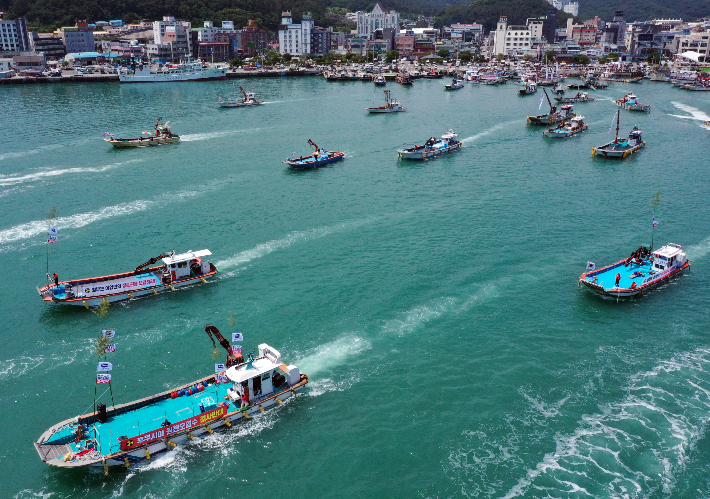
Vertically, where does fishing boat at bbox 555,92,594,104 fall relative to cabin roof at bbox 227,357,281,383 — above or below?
above

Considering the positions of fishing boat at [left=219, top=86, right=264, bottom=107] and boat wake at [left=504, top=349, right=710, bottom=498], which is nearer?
boat wake at [left=504, top=349, right=710, bottom=498]

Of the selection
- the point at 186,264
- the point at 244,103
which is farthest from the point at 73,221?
the point at 244,103

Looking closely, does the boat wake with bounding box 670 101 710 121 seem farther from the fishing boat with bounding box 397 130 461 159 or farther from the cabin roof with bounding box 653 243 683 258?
the cabin roof with bounding box 653 243 683 258

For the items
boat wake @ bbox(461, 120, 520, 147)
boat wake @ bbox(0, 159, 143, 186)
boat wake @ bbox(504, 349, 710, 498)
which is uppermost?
boat wake @ bbox(461, 120, 520, 147)

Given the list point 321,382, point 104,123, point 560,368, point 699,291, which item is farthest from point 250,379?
point 104,123

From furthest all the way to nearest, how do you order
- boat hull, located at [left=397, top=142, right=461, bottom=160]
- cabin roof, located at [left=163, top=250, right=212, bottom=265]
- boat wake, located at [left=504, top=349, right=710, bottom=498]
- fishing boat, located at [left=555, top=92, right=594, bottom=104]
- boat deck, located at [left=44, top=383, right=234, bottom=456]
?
fishing boat, located at [left=555, top=92, right=594, bottom=104] < boat hull, located at [left=397, top=142, right=461, bottom=160] < cabin roof, located at [left=163, top=250, right=212, bottom=265] < boat deck, located at [left=44, top=383, right=234, bottom=456] < boat wake, located at [left=504, top=349, right=710, bottom=498]

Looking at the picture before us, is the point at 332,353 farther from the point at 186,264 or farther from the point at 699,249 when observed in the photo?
the point at 699,249

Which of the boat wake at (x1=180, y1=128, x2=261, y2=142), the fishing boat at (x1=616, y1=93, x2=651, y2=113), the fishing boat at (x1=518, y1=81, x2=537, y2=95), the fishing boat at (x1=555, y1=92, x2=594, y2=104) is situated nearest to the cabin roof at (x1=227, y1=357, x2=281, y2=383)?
the boat wake at (x1=180, y1=128, x2=261, y2=142)
